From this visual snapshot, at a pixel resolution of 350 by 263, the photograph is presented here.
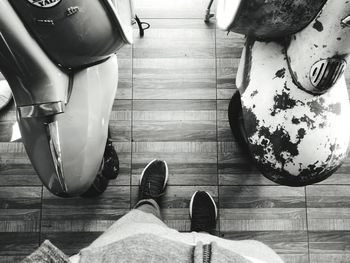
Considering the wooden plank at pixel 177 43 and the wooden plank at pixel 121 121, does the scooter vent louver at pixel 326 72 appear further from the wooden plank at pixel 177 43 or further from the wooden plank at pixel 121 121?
the wooden plank at pixel 121 121

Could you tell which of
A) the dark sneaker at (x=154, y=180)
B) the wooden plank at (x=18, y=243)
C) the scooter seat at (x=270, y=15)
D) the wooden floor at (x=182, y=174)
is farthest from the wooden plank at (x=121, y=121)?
the scooter seat at (x=270, y=15)

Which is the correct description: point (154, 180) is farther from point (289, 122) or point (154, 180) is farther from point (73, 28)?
point (73, 28)

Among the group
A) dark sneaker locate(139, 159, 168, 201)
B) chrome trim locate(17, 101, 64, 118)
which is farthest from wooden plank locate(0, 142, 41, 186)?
chrome trim locate(17, 101, 64, 118)

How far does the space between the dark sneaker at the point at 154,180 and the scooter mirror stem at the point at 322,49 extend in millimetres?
701

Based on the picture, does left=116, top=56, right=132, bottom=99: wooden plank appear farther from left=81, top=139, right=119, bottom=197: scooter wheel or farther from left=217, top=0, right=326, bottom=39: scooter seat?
left=217, top=0, right=326, bottom=39: scooter seat

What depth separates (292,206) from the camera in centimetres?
162

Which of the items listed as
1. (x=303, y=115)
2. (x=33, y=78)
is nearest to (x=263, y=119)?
(x=303, y=115)

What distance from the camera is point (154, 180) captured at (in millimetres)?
1590

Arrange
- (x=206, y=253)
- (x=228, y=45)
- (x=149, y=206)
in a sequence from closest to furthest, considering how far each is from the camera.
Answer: (x=206, y=253)
(x=149, y=206)
(x=228, y=45)

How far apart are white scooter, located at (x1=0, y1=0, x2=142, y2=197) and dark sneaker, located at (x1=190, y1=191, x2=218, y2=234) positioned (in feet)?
1.58

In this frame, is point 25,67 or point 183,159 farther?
point 183,159

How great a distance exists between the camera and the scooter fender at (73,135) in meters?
1.12

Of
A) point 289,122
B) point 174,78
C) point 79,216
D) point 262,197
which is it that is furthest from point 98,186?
point 289,122

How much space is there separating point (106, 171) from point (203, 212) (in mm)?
413
